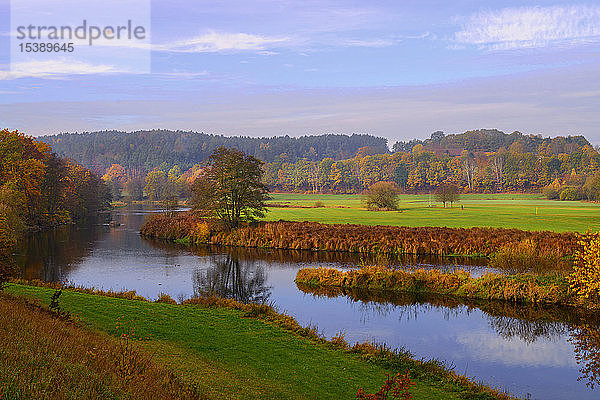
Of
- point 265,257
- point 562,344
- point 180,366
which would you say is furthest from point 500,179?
point 180,366

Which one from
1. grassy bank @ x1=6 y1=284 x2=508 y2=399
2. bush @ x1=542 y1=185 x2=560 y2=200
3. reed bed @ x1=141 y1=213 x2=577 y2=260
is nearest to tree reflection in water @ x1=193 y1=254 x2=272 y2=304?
grassy bank @ x1=6 y1=284 x2=508 y2=399

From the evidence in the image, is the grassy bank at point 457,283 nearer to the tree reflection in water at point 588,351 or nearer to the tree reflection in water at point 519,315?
the tree reflection in water at point 519,315

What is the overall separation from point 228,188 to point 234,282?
24224mm

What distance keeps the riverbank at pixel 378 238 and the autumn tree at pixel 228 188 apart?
1.92m

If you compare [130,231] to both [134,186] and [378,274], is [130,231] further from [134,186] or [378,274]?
[134,186]

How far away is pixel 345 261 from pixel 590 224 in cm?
3464

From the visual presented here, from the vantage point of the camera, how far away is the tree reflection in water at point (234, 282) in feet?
95.1

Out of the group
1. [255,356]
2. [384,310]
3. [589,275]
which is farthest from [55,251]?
[589,275]

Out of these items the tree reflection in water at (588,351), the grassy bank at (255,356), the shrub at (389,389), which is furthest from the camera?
the tree reflection in water at (588,351)

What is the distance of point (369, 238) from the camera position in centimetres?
4697

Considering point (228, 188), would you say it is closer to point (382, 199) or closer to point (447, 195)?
point (382, 199)

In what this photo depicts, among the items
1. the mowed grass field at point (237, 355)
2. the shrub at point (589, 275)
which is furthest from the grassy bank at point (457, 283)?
the mowed grass field at point (237, 355)

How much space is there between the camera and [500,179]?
16750 cm

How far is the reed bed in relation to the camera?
41375 mm
